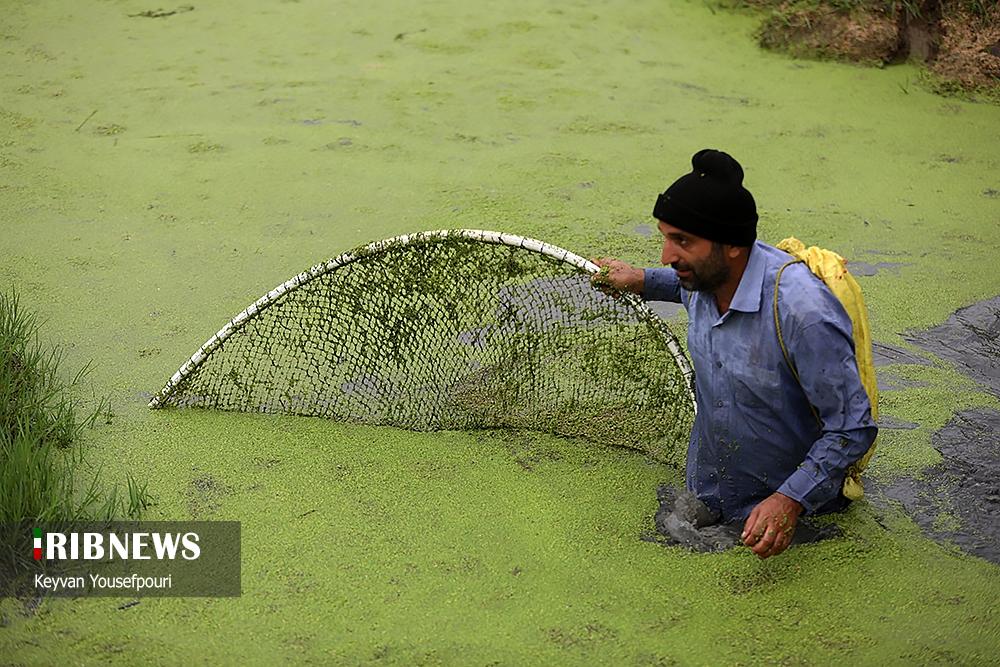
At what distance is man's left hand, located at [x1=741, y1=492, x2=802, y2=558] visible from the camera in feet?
6.44

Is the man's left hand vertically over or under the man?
under

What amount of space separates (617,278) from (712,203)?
383 millimetres

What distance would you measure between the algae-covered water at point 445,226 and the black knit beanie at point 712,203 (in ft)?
2.05

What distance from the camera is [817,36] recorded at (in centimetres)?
501

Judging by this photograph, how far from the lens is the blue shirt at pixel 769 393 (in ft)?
6.42

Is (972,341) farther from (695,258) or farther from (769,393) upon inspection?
(695,258)

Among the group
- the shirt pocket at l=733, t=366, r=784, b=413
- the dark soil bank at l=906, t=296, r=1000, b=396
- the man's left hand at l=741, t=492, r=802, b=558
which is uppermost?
the shirt pocket at l=733, t=366, r=784, b=413

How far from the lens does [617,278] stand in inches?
91.4

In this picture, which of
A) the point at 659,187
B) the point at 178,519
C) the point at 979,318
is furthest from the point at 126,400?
the point at 979,318

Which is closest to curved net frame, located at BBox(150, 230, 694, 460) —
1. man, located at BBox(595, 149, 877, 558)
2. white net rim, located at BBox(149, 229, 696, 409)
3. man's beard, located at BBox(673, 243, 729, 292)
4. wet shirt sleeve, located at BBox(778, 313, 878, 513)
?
white net rim, located at BBox(149, 229, 696, 409)

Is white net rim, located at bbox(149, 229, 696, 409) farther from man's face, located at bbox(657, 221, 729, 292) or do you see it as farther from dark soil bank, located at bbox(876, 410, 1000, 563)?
dark soil bank, located at bbox(876, 410, 1000, 563)

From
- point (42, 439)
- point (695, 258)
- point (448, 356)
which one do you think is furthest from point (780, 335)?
point (42, 439)

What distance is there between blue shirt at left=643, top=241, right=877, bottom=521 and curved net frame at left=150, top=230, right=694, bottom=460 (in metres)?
0.21

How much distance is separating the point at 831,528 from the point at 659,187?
1.86 meters
